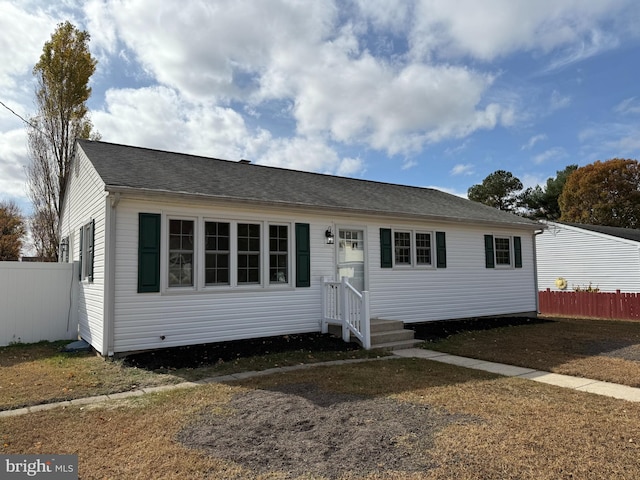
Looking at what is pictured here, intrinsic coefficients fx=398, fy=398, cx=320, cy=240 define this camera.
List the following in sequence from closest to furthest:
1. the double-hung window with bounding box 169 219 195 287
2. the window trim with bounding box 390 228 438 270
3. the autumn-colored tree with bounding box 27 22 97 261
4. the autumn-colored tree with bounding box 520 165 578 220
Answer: the double-hung window with bounding box 169 219 195 287, the window trim with bounding box 390 228 438 270, the autumn-colored tree with bounding box 27 22 97 261, the autumn-colored tree with bounding box 520 165 578 220

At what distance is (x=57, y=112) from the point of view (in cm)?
1666

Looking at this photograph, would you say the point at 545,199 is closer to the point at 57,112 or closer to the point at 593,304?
the point at 593,304

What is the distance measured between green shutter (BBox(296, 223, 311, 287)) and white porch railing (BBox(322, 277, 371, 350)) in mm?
482

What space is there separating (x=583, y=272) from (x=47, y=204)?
2451cm

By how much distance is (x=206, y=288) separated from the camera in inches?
294

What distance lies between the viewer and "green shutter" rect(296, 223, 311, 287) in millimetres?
8461

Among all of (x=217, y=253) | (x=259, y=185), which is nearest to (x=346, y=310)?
(x=217, y=253)

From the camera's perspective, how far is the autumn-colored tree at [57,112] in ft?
54.4

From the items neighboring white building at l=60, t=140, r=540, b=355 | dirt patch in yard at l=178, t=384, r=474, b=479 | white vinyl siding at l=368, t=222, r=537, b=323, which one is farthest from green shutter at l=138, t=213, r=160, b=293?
white vinyl siding at l=368, t=222, r=537, b=323

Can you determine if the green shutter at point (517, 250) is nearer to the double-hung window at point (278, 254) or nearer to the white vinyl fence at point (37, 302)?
the double-hung window at point (278, 254)

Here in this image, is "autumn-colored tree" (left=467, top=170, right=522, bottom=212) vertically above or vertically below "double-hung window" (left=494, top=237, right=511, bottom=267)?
above

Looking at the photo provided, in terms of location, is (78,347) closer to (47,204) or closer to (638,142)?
(47,204)

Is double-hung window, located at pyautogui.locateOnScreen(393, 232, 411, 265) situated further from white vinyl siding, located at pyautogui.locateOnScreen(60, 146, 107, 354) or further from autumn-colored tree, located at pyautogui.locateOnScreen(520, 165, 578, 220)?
autumn-colored tree, located at pyautogui.locateOnScreen(520, 165, 578, 220)

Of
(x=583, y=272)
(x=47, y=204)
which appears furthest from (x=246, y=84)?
(x=583, y=272)
